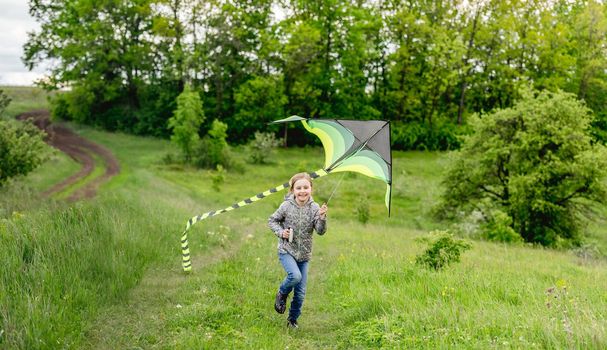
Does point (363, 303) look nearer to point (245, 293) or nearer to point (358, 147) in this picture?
point (245, 293)

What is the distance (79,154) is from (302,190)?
35.3 m

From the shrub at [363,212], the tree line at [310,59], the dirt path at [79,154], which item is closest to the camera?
the shrub at [363,212]

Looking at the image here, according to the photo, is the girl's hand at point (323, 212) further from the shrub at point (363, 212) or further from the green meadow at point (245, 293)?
the shrub at point (363, 212)

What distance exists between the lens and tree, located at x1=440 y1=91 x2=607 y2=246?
66.4 ft

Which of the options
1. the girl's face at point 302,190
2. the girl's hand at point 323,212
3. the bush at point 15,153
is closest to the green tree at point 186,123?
the bush at point 15,153

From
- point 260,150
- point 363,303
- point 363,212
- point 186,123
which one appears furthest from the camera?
point 260,150

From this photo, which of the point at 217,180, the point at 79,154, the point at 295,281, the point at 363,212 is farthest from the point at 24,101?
the point at 295,281

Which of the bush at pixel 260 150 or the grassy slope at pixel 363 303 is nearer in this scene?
the grassy slope at pixel 363 303

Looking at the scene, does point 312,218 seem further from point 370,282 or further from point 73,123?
point 73,123

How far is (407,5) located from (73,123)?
3581 cm

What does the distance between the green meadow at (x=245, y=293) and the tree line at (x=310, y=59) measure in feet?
118

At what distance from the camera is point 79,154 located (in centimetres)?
3872

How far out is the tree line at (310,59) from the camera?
49188 mm

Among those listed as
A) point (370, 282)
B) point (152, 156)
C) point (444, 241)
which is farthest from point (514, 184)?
point (152, 156)
